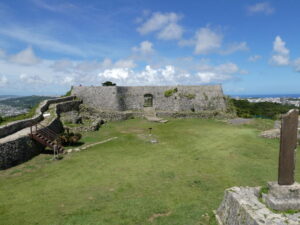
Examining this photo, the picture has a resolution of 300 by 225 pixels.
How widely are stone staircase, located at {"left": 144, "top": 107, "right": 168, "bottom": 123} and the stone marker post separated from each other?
20.7 metres

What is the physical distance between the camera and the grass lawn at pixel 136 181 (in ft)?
23.5

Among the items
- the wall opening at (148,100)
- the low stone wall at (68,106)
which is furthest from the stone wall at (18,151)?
the wall opening at (148,100)

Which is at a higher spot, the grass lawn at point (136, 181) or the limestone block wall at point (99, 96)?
the limestone block wall at point (99, 96)

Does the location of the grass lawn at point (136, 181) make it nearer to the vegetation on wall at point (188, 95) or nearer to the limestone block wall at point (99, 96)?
the limestone block wall at point (99, 96)

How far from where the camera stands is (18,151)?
41.7ft

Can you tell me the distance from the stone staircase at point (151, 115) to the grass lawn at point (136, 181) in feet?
33.7

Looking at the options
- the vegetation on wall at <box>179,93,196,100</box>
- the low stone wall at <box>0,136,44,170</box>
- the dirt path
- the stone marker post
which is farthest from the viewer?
the vegetation on wall at <box>179,93,196,100</box>

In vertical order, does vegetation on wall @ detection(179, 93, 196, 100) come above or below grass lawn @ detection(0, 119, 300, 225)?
above

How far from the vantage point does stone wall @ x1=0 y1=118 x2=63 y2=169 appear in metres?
11.8

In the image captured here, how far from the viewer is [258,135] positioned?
17.7 meters

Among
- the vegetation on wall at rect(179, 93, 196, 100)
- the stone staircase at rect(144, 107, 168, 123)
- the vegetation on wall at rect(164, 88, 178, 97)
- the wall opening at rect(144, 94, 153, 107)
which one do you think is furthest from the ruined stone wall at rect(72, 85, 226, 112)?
the stone staircase at rect(144, 107, 168, 123)

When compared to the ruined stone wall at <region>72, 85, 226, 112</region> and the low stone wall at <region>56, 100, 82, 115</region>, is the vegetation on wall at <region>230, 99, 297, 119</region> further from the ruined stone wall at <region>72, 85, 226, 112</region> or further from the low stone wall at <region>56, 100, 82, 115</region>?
the low stone wall at <region>56, 100, 82, 115</region>

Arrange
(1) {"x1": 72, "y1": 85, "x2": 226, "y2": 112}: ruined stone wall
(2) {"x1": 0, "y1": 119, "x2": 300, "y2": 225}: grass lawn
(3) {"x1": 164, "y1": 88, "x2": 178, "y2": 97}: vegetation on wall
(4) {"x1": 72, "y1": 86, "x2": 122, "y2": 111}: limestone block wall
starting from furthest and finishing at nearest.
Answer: (3) {"x1": 164, "y1": 88, "x2": 178, "y2": 97}: vegetation on wall, (1) {"x1": 72, "y1": 85, "x2": 226, "y2": 112}: ruined stone wall, (4) {"x1": 72, "y1": 86, "x2": 122, "y2": 111}: limestone block wall, (2) {"x1": 0, "y1": 119, "x2": 300, "y2": 225}: grass lawn

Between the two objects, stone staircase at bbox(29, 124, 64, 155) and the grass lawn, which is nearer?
the grass lawn
